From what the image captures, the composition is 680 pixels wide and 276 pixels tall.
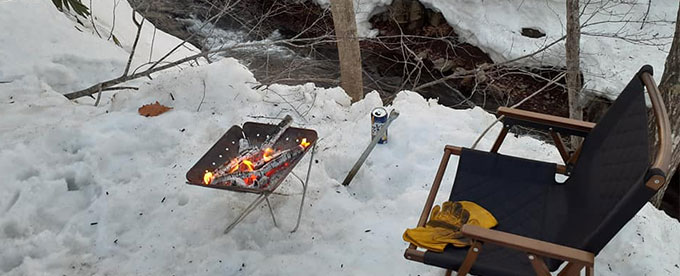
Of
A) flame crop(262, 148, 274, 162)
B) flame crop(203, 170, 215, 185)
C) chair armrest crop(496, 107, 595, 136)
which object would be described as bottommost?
flame crop(203, 170, 215, 185)

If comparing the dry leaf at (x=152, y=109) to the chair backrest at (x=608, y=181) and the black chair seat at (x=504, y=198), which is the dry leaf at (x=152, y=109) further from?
the chair backrest at (x=608, y=181)

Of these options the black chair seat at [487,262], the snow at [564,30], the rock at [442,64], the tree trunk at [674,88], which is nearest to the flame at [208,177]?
the black chair seat at [487,262]

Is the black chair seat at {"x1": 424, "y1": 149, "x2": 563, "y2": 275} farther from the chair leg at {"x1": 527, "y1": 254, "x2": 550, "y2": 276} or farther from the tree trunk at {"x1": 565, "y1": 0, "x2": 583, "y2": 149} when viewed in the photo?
the tree trunk at {"x1": 565, "y1": 0, "x2": 583, "y2": 149}

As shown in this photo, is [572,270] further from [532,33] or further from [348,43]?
[532,33]

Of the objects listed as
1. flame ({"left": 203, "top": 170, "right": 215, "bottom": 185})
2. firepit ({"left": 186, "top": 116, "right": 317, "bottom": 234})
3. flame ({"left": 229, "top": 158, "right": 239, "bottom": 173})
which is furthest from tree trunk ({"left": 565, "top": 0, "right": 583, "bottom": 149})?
flame ({"left": 203, "top": 170, "right": 215, "bottom": 185})

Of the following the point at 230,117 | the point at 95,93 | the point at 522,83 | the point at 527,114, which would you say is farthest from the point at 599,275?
the point at 522,83

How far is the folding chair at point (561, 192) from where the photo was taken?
5.42ft

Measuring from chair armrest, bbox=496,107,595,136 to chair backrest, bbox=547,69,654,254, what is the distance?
0.21ft

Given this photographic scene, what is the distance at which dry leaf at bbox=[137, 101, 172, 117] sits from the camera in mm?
3451

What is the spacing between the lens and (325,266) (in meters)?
2.35

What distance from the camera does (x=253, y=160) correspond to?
2.54 m

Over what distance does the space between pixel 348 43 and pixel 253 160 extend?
2.52 meters

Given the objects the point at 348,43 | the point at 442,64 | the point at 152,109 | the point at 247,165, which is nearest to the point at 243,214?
the point at 247,165

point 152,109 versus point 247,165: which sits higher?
point 247,165
